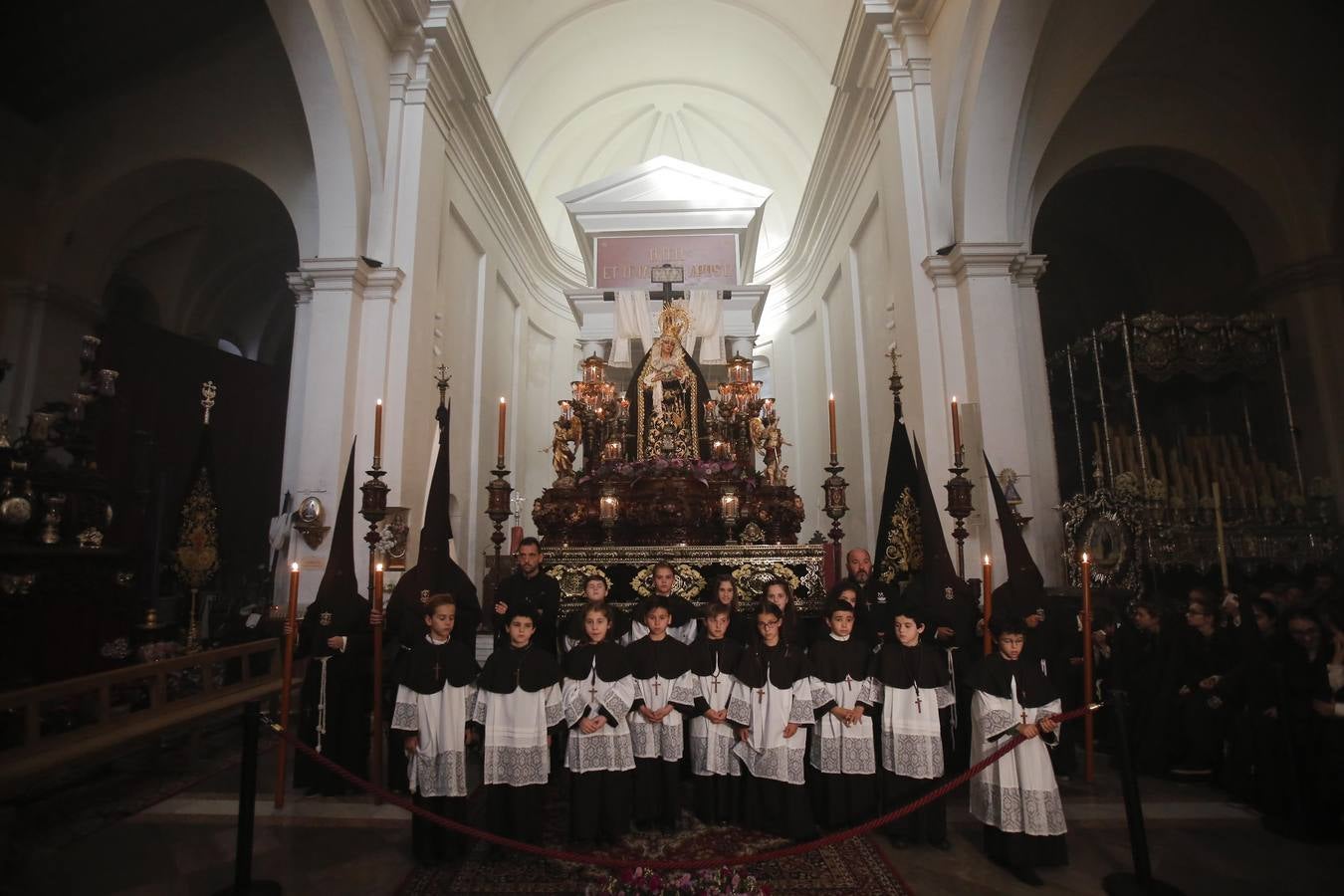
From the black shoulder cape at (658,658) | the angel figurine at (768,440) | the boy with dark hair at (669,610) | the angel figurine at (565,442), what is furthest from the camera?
the angel figurine at (768,440)

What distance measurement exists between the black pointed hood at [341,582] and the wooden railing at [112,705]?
1013 millimetres

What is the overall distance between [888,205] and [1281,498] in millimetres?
6373

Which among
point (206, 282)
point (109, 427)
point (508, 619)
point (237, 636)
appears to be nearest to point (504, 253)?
point (206, 282)

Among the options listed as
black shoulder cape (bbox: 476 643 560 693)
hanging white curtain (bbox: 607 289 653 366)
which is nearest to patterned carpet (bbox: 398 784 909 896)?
black shoulder cape (bbox: 476 643 560 693)

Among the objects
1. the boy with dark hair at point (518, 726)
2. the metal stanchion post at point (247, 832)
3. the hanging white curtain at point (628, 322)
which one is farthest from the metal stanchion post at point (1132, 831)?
the hanging white curtain at point (628, 322)

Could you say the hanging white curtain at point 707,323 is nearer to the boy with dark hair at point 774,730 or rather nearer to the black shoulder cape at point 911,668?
the boy with dark hair at point 774,730

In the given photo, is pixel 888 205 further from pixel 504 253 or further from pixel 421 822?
pixel 421 822

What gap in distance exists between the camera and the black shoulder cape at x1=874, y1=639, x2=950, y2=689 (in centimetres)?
427

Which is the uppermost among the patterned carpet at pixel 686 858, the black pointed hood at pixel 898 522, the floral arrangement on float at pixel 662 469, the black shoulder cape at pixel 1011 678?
the floral arrangement on float at pixel 662 469

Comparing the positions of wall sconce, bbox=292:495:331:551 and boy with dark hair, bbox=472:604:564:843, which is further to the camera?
wall sconce, bbox=292:495:331:551

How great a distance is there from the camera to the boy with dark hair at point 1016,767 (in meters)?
3.72

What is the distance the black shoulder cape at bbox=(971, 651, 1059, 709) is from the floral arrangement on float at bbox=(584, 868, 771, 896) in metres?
1.67

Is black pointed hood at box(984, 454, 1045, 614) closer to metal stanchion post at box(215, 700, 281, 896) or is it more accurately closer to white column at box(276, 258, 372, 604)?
metal stanchion post at box(215, 700, 281, 896)

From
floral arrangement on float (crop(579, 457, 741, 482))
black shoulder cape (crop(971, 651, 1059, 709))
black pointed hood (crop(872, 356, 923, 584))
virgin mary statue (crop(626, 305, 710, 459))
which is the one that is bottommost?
black shoulder cape (crop(971, 651, 1059, 709))
